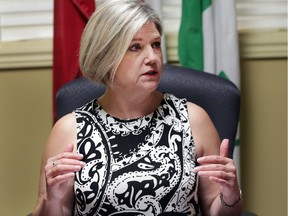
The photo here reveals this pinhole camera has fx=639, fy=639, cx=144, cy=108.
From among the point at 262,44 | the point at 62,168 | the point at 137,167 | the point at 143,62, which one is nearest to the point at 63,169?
the point at 62,168

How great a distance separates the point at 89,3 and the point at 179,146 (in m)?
0.90

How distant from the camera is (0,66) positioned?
9.22 ft

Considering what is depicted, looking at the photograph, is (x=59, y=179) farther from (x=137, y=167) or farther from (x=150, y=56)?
Result: (x=150, y=56)

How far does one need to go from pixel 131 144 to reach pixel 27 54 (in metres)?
1.03

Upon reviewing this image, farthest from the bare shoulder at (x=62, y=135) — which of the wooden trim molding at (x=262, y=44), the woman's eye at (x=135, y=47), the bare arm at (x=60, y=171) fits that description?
the wooden trim molding at (x=262, y=44)

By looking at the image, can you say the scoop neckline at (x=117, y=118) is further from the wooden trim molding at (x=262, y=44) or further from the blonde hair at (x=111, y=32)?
the wooden trim molding at (x=262, y=44)

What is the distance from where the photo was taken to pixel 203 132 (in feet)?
6.42

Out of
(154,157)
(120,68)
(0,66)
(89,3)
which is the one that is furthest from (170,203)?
(0,66)

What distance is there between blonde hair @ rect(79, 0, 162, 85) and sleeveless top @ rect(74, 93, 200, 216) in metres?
0.17

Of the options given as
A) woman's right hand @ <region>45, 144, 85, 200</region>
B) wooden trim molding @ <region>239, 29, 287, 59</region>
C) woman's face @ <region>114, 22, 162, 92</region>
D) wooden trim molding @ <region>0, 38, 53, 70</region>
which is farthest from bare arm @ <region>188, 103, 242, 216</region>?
wooden trim molding @ <region>0, 38, 53, 70</region>

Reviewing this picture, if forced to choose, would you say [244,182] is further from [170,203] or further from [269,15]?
[170,203]

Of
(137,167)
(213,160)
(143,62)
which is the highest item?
(143,62)

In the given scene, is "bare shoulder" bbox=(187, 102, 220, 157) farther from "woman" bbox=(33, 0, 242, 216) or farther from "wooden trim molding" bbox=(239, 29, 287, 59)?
"wooden trim molding" bbox=(239, 29, 287, 59)

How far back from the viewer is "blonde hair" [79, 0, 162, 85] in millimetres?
1850
